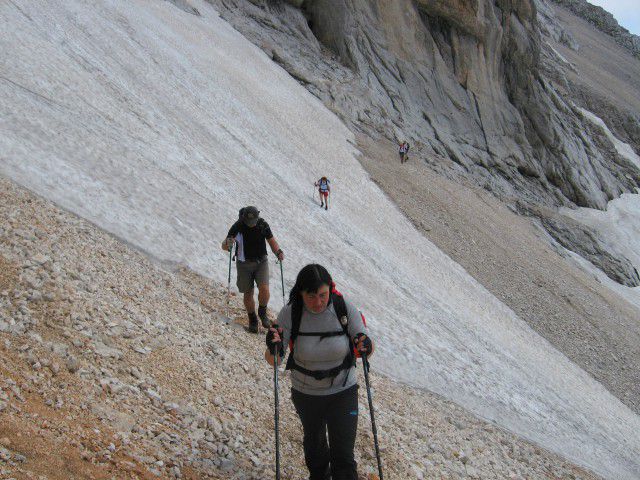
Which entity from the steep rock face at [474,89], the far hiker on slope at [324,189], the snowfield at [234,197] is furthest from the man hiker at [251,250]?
the steep rock face at [474,89]

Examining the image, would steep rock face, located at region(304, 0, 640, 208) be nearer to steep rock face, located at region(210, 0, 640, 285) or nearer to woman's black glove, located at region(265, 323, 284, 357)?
steep rock face, located at region(210, 0, 640, 285)

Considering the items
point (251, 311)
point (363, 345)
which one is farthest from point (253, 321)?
point (363, 345)

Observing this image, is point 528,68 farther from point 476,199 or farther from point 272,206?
point 272,206

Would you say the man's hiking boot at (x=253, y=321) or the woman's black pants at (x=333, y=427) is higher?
the woman's black pants at (x=333, y=427)

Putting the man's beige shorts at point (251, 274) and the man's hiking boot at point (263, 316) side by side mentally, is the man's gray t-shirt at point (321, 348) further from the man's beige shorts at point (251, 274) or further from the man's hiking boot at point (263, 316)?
the man's hiking boot at point (263, 316)

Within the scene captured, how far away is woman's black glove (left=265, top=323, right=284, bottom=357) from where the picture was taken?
502cm


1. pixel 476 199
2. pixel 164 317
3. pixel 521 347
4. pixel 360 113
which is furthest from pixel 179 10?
pixel 164 317

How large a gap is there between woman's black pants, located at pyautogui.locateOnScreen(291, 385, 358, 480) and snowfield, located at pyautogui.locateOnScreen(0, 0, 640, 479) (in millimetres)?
5289

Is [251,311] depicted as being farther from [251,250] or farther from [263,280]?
[251,250]

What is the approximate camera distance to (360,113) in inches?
1474

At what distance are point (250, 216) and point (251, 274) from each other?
102 centimetres

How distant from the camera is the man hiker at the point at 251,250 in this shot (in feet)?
27.5

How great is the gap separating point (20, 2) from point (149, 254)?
1487 cm

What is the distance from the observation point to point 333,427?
513 centimetres
